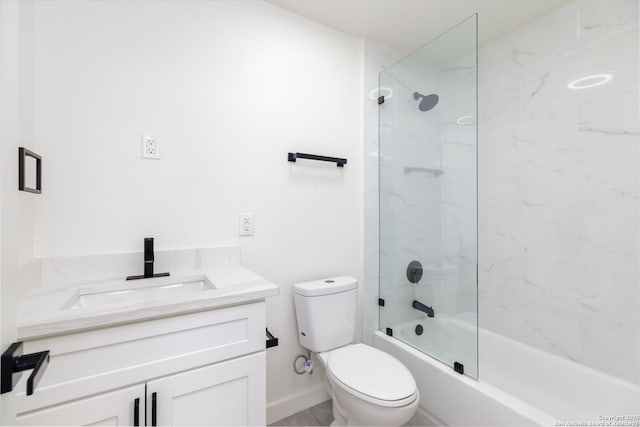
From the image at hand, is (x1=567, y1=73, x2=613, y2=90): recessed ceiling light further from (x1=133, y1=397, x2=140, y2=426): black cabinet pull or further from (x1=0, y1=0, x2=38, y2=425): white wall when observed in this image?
(x1=133, y1=397, x2=140, y2=426): black cabinet pull

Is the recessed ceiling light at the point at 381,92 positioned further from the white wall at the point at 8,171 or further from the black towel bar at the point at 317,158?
the white wall at the point at 8,171

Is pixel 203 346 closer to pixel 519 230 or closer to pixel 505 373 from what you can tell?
pixel 505 373

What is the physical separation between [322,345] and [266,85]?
60.1 inches

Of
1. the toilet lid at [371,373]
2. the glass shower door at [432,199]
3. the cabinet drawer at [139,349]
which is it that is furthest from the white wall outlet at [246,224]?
the glass shower door at [432,199]

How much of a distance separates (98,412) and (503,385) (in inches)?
79.2

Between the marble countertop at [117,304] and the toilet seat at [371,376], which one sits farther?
the toilet seat at [371,376]

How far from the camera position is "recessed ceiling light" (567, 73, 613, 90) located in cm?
157

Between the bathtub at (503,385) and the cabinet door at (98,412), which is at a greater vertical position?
the cabinet door at (98,412)

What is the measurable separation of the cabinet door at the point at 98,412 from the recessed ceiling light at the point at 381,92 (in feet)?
6.60

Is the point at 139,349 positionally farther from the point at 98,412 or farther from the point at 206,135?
the point at 206,135

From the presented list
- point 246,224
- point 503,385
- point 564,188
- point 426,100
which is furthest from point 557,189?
point 246,224

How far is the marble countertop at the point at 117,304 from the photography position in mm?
780

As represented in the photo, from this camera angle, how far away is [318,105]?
185cm

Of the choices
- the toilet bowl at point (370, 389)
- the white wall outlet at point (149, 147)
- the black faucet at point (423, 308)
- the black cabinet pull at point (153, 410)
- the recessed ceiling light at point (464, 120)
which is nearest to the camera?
the black cabinet pull at point (153, 410)
